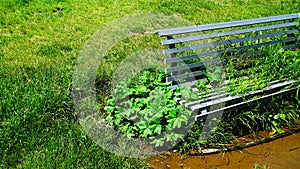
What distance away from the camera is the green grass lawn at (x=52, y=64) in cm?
338

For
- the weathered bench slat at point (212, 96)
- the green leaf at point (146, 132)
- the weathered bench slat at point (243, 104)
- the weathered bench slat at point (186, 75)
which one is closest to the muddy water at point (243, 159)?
the green leaf at point (146, 132)

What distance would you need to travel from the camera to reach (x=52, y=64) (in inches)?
187

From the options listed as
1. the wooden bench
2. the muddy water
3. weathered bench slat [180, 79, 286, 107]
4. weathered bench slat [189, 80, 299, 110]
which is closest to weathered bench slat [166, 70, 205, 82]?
the wooden bench

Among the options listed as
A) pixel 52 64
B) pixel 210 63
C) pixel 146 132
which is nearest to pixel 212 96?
pixel 210 63

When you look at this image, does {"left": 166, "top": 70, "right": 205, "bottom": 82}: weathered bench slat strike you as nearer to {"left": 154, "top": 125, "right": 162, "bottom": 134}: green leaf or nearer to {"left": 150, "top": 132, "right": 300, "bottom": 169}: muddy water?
{"left": 154, "top": 125, "right": 162, "bottom": 134}: green leaf

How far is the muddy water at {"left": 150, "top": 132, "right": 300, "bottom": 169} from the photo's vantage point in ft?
11.7

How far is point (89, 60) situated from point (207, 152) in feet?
6.84

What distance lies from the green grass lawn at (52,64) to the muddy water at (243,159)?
301 millimetres

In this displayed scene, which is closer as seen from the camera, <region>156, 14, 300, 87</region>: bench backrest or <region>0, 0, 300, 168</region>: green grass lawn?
<region>0, 0, 300, 168</region>: green grass lawn

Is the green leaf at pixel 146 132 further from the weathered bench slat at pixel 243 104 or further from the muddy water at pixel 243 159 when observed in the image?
the weathered bench slat at pixel 243 104

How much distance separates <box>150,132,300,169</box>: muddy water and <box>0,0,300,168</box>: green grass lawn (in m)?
0.30

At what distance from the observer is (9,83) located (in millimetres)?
4172

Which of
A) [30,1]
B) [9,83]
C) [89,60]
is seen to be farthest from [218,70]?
[30,1]

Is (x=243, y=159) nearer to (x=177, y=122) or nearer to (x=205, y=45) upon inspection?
(x=177, y=122)
